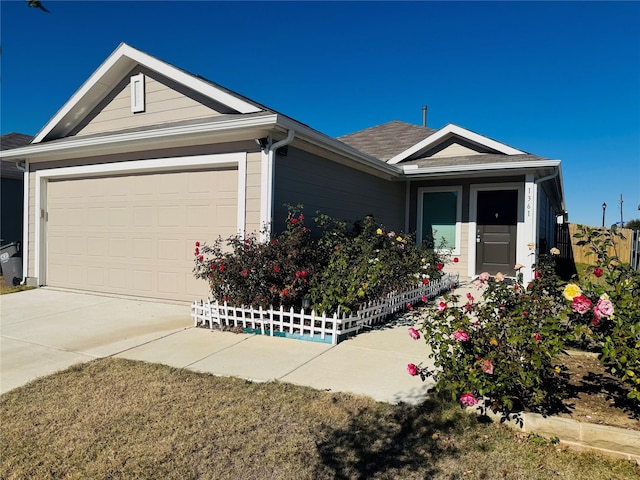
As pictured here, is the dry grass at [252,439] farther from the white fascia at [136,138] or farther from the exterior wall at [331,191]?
the white fascia at [136,138]

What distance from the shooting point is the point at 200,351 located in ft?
15.4

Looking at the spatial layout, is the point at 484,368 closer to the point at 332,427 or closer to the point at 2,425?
the point at 332,427

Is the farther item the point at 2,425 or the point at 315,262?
the point at 315,262

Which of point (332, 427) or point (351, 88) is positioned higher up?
point (351, 88)

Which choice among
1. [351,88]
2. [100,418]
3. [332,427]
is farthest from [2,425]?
[351,88]

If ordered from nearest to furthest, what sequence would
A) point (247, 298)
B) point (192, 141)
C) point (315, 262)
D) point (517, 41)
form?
point (247, 298), point (315, 262), point (192, 141), point (517, 41)

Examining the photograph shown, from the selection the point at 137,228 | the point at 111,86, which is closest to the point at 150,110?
the point at 111,86

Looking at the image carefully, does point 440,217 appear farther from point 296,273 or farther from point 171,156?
point 171,156

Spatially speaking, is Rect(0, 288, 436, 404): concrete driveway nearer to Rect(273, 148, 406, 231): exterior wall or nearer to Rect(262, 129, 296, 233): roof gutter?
Rect(262, 129, 296, 233): roof gutter

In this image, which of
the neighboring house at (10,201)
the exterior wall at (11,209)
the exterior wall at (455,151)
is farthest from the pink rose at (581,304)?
the exterior wall at (11,209)

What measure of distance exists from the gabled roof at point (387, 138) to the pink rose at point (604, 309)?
959cm

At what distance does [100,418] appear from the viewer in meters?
3.02

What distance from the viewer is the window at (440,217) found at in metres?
10.7

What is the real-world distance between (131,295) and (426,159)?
7766 millimetres
